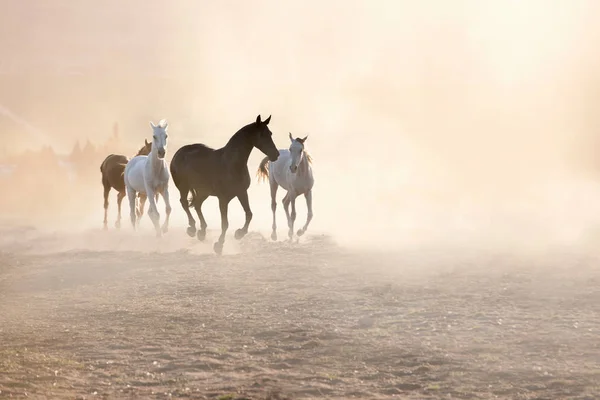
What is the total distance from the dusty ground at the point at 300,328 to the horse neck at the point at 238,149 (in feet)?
9.43

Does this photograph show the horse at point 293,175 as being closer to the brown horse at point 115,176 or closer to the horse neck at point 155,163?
the horse neck at point 155,163

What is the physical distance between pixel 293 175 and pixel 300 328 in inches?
480

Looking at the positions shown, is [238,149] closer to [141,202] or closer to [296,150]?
[296,150]

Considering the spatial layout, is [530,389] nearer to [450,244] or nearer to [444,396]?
[444,396]

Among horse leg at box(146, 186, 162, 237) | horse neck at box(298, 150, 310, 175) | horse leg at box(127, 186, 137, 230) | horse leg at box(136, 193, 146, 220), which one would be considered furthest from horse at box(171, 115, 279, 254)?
horse leg at box(136, 193, 146, 220)

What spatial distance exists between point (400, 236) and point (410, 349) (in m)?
20.6

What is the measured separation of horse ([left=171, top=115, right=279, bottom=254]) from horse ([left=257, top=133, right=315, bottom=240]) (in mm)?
4829

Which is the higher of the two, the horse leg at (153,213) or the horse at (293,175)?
the horse at (293,175)

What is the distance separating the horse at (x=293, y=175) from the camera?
22469mm

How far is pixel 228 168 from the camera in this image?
651 inches

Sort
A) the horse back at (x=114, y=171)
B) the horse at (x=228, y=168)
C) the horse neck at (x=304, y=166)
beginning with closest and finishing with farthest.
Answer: the horse at (x=228, y=168)
the horse neck at (x=304, y=166)
the horse back at (x=114, y=171)

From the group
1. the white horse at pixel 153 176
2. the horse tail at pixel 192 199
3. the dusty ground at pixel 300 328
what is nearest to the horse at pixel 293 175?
the dusty ground at pixel 300 328

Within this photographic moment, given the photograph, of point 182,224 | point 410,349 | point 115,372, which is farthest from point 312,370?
point 182,224

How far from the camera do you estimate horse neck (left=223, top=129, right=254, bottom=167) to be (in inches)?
651
